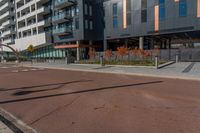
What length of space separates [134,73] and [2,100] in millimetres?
11373

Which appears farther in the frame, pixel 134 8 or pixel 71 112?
pixel 134 8

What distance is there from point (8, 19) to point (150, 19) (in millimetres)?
61359

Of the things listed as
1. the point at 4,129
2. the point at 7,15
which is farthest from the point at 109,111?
the point at 7,15

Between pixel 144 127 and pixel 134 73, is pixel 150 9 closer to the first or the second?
pixel 134 73

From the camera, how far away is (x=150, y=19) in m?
36.8

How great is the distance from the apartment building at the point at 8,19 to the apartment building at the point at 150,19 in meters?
46.0

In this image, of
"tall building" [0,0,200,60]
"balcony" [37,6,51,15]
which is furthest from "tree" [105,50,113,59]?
"balcony" [37,6,51,15]

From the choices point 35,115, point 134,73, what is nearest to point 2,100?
point 35,115

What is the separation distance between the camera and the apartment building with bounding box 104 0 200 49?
→ 32469mm

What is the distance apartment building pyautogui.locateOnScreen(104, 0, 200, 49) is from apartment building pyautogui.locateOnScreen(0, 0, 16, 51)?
151ft

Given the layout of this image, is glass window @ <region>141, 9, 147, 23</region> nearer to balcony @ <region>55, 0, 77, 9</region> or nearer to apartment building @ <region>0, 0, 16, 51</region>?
balcony @ <region>55, 0, 77, 9</region>

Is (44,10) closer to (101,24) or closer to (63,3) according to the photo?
(63,3)

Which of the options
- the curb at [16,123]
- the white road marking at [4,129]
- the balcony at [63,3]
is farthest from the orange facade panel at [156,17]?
the white road marking at [4,129]

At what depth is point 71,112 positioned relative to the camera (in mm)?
7133
